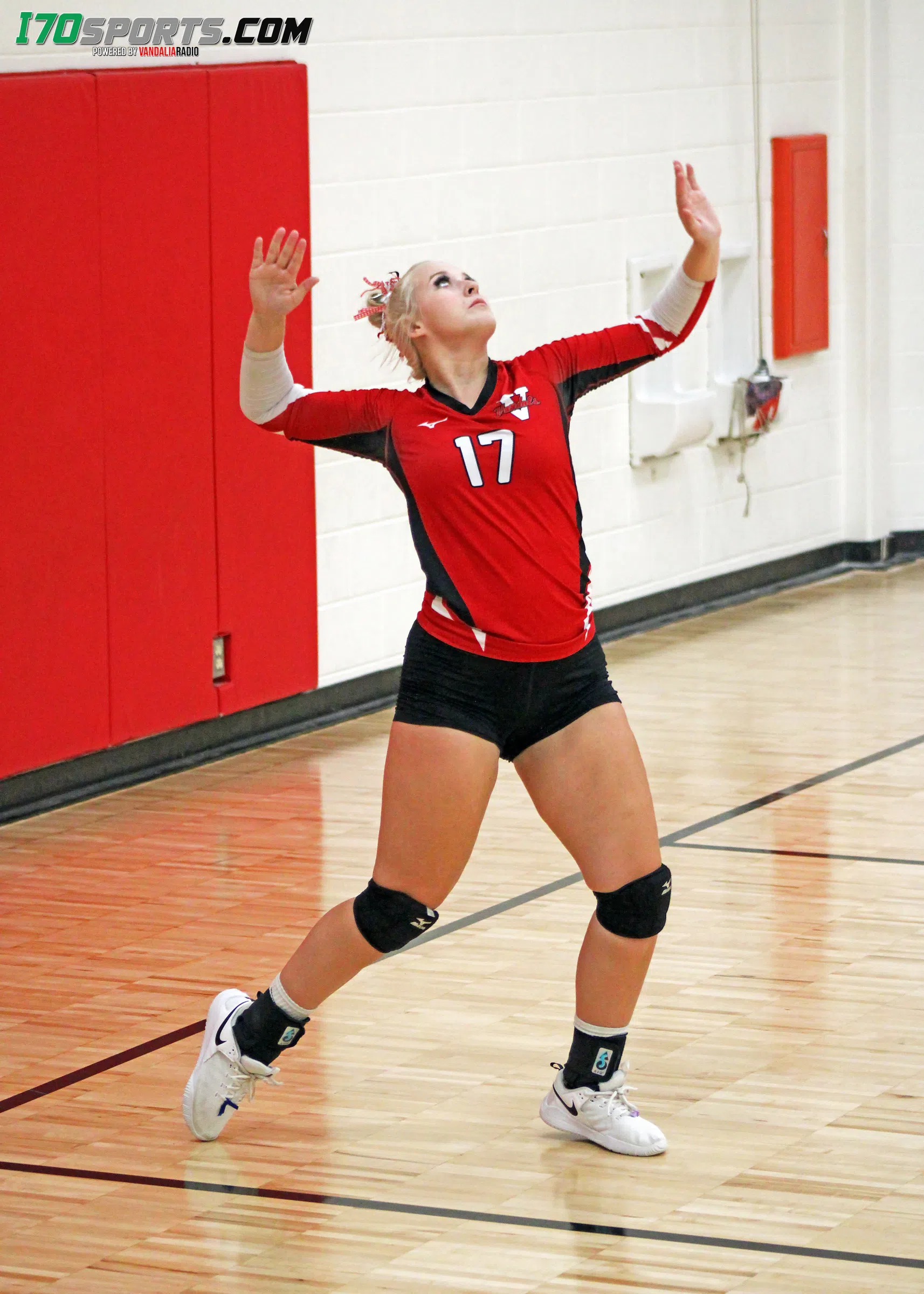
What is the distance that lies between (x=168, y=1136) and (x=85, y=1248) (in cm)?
53

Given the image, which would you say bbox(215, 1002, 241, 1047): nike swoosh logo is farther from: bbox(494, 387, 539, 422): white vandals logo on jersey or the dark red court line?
bbox(494, 387, 539, 422): white vandals logo on jersey

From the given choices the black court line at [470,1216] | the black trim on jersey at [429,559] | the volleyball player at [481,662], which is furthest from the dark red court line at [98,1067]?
the black trim on jersey at [429,559]

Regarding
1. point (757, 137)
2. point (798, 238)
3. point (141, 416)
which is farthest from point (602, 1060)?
point (798, 238)

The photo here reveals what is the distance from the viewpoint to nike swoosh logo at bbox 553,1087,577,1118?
3877 millimetres

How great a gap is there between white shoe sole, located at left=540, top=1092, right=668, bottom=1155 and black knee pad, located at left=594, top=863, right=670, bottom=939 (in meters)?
0.36

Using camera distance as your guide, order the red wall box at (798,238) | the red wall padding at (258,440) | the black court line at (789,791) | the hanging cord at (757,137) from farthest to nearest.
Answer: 1. the red wall box at (798,238)
2. the hanging cord at (757,137)
3. the red wall padding at (258,440)
4. the black court line at (789,791)

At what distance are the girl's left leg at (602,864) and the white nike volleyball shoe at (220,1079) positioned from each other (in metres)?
0.54

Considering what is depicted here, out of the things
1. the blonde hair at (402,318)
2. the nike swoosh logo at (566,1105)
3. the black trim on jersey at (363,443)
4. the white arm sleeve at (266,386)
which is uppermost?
the blonde hair at (402,318)

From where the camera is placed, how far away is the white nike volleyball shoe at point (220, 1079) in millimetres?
3869

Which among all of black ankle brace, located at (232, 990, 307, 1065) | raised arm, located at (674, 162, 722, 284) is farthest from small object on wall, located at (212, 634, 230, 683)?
raised arm, located at (674, 162, 722, 284)

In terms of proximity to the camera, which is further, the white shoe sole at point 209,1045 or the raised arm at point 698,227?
the white shoe sole at point 209,1045

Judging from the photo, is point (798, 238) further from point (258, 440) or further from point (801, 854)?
point (801, 854)

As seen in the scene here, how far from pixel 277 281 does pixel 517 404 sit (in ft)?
1.49

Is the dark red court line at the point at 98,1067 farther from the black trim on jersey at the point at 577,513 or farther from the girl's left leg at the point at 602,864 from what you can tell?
the black trim on jersey at the point at 577,513
